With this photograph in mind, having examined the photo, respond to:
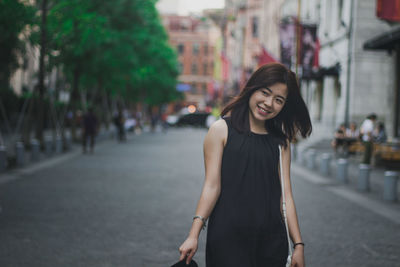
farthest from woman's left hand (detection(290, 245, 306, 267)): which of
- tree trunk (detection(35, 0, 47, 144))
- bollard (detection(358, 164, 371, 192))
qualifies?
tree trunk (detection(35, 0, 47, 144))

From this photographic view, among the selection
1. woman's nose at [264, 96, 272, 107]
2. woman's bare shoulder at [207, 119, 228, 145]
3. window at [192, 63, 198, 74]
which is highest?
window at [192, 63, 198, 74]

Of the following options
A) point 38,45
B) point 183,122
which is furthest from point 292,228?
point 183,122

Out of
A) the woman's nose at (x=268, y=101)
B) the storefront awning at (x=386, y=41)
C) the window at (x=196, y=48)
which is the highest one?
the window at (x=196, y=48)

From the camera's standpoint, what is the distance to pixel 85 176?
1459 cm

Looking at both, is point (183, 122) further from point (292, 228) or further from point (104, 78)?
point (292, 228)

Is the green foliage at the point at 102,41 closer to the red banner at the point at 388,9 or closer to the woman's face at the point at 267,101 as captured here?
the red banner at the point at 388,9

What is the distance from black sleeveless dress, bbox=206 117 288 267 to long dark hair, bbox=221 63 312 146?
124 mm

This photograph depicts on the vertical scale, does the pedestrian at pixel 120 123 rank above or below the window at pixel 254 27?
below

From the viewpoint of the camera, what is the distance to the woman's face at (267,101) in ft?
10.3

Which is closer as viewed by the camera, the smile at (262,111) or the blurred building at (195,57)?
the smile at (262,111)

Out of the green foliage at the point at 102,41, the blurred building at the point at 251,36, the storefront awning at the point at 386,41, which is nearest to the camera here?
the storefront awning at the point at 386,41

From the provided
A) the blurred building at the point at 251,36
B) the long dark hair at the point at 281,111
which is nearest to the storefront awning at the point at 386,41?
the long dark hair at the point at 281,111

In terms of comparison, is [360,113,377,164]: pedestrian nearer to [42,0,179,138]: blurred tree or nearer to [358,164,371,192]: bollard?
[358,164,371,192]: bollard

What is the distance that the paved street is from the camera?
20.6 ft
